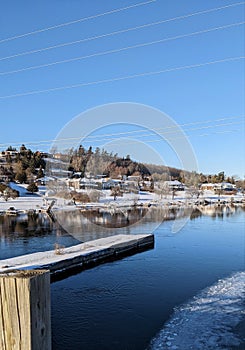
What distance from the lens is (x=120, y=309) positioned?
6188mm

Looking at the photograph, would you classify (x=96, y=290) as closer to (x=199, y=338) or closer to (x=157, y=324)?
(x=157, y=324)

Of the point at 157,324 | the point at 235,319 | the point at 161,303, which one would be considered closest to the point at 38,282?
the point at 157,324

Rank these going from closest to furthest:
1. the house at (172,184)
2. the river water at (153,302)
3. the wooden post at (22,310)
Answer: the wooden post at (22,310) → the river water at (153,302) → the house at (172,184)

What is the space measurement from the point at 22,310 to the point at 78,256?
8.79 meters

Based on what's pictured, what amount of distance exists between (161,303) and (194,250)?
5.55 m

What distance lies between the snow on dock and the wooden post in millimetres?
6183


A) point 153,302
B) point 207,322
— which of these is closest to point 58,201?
point 153,302

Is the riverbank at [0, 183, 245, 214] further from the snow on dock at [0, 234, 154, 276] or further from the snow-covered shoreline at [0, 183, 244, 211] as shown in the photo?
the snow on dock at [0, 234, 154, 276]

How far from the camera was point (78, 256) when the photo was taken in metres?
9.30

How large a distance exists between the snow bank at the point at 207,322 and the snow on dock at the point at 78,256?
3.28m

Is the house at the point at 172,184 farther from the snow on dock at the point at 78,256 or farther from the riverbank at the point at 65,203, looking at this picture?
the snow on dock at the point at 78,256

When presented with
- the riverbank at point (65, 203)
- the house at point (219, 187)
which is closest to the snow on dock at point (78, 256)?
the riverbank at point (65, 203)

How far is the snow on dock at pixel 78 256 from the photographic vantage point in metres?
8.19

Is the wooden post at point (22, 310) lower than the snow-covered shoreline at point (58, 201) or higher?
higher
